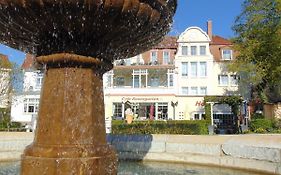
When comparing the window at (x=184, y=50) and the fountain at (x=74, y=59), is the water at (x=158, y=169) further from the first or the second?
the window at (x=184, y=50)

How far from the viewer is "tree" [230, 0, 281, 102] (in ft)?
106

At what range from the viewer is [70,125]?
4.39 meters

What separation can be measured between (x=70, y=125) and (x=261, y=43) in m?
31.6

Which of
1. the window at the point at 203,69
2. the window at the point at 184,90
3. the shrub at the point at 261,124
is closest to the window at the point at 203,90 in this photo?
the window at the point at 203,69

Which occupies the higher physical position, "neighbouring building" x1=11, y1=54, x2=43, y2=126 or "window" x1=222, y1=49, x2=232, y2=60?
"window" x1=222, y1=49, x2=232, y2=60

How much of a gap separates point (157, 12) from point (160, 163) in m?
4.96

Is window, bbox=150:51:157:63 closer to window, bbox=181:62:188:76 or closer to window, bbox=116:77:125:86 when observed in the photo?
window, bbox=181:62:188:76

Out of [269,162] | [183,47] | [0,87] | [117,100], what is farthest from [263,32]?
[269,162]

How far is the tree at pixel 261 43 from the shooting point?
32375 mm

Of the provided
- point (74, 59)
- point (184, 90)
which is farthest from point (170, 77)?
point (74, 59)

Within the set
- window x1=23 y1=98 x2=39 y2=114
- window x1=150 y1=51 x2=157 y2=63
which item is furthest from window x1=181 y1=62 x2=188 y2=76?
window x1=23 y1=98 x2=39 y2=114

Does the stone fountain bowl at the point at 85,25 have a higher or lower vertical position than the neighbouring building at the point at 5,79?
lower

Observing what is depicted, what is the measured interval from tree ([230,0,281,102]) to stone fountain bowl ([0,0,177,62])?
28119 mm

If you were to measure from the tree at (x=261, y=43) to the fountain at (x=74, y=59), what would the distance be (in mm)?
28435
